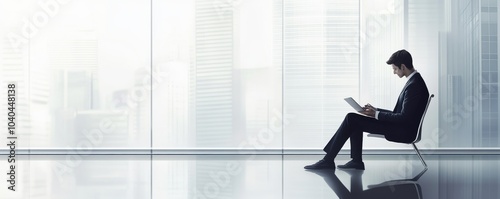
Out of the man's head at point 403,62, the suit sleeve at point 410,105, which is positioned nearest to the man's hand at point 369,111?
the suit sleeve at point 410,105

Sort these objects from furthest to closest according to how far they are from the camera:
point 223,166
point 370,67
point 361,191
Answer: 1. point 370,67
2. point 223,166
3. point 361,191

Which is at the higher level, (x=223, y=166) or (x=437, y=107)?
(x=437, y=107)

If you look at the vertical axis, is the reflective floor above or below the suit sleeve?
below

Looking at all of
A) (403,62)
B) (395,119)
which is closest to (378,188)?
(395,119)

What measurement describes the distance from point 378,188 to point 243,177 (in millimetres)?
1157

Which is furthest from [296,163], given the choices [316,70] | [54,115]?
[54,115]

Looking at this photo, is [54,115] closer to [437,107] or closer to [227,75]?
[227,75]

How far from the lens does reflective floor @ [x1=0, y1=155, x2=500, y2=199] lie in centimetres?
389

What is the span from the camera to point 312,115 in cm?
699

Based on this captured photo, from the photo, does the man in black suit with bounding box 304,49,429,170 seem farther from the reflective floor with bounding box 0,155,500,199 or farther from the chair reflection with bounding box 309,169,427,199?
the chair reflection with bounding box 309,169,427,199

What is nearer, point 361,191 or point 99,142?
point 361,191

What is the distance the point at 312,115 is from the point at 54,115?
300 cm

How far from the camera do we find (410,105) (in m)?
5.03

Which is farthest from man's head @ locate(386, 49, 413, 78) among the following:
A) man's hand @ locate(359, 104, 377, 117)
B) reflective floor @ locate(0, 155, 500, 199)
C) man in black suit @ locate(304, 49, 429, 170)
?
reflective floor @ locate(0, 155, 500, 199)
